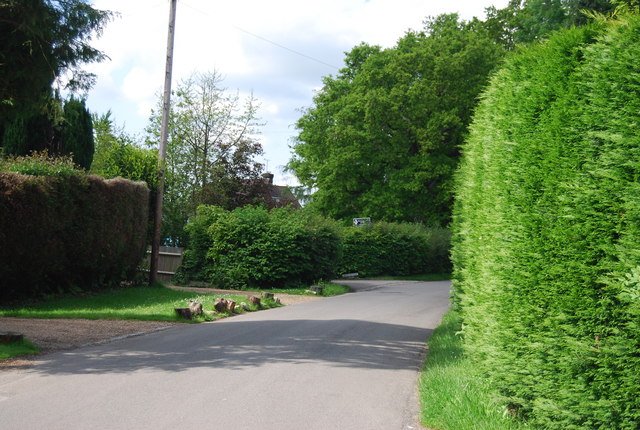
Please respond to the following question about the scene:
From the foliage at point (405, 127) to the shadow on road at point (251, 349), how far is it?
27544mm

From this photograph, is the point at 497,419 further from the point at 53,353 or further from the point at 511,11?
the point at 511,11

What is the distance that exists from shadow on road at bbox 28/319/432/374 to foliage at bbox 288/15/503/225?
27.5 m

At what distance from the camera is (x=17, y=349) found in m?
9.29

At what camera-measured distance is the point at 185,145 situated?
39.6 metres

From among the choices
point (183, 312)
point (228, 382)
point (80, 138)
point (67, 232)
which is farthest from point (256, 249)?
point (228, 382)

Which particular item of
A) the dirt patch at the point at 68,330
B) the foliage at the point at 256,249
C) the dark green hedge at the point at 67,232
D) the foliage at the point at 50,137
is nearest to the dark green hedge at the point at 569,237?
the dirt patch at the point at 68,330

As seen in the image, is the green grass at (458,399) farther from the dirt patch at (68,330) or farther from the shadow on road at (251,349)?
the dirt patch at (68,330)

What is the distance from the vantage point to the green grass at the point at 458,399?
586 centimetres

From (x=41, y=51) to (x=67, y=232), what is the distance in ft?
24.4

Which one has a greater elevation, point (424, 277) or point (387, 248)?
point (387, 248)

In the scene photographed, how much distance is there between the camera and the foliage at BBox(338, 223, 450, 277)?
3656 centimetres

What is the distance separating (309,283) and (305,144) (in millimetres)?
21156

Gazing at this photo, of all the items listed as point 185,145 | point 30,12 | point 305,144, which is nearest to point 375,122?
point 305,144

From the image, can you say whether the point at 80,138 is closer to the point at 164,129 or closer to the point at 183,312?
the point at 164,129
